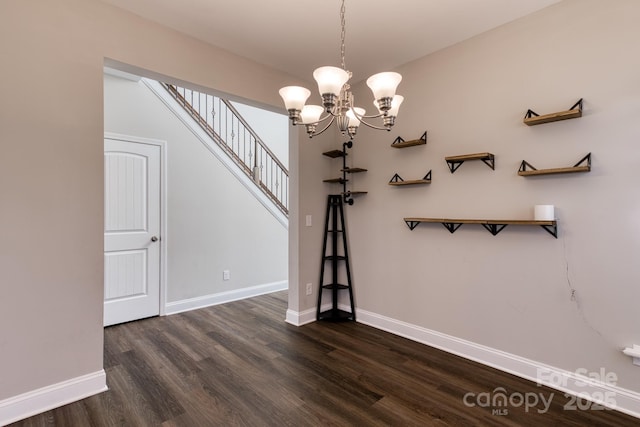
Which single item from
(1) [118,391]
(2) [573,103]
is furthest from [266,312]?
(2) [573,103]

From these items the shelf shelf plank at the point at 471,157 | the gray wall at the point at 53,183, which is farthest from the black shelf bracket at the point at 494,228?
the gray wall at the point at 53,183

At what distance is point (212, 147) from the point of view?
13.4 ft

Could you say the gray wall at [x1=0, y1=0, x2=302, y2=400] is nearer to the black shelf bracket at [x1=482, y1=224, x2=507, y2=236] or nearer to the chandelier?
the chandelier

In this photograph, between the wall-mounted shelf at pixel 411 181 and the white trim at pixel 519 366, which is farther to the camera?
the wall-mounted shelf at pixel 411 181

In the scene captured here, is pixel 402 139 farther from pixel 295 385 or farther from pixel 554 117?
pixel 295 385

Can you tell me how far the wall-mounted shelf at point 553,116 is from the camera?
6.64 ft

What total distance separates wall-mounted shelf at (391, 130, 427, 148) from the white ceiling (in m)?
0.76

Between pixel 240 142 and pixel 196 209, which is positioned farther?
pixel 240 142

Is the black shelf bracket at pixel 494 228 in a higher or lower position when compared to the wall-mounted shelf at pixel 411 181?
lower

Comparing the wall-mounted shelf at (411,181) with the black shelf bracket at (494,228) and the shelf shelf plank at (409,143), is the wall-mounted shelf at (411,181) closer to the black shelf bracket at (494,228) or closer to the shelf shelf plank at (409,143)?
the shelf shelf plank at (409,143)

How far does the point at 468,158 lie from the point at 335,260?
1.79 meters

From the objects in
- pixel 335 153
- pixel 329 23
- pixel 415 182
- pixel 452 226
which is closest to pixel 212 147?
pixel 335 153

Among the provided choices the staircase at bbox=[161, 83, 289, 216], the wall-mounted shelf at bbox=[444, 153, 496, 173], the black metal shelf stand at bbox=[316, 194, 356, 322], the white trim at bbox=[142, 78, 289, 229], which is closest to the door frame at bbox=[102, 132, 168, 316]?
the white trim at bbox=[142, 78, 289, 229]

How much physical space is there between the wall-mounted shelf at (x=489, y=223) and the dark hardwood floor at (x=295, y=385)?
3.60 ft
